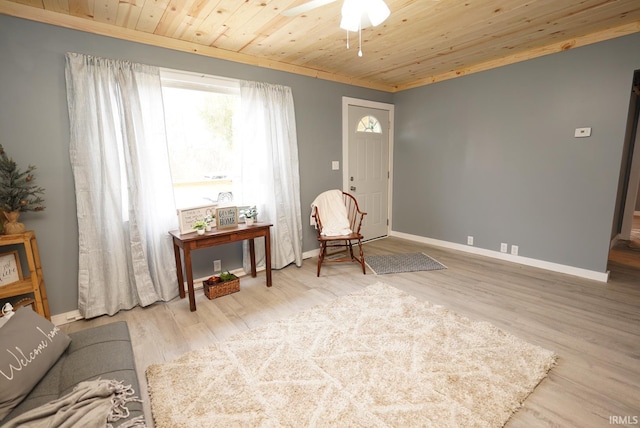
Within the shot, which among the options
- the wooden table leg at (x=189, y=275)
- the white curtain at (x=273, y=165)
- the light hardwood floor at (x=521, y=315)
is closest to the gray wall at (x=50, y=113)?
the light hardwood floor at (x=521, y=315)

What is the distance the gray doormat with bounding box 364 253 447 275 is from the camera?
11.6ft

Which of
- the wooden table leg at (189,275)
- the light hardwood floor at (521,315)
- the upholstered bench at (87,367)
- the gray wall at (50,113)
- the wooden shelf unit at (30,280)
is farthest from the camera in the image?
the wooden table leg at (189,275)

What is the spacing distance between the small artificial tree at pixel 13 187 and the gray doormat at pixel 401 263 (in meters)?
3.22

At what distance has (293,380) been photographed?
69.4 inches

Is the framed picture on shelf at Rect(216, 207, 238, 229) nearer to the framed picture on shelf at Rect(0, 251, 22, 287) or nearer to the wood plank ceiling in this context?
the framed picture on shelf at Rect(0, 251, 22, 287)

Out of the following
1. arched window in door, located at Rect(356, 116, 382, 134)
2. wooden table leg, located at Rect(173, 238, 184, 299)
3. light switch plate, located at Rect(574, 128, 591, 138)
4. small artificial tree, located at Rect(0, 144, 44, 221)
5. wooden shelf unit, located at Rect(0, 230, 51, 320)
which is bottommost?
wooden table leg, located at Rect(173, 238, 184, 299)

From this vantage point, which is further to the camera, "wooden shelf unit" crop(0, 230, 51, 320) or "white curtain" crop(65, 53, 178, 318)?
"white curtain" crop(65, 53, 178, 318)

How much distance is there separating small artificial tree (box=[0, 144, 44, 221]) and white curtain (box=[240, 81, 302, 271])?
1742mm

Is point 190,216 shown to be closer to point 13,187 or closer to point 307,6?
point 13,187

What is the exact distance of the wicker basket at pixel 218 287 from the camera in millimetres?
2879

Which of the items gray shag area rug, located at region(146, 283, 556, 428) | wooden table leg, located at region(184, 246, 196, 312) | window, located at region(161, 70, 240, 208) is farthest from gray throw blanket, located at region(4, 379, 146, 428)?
window, located at region(161, 70, 240, 208)

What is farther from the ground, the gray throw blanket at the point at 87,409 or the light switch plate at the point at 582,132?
the light switch plate at the point at 582,132

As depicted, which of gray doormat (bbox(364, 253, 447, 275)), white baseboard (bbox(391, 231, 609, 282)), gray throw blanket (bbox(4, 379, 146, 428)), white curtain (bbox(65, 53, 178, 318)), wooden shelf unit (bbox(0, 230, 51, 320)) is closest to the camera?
gray throw blanket (bbox(4, 379, 146, 428))

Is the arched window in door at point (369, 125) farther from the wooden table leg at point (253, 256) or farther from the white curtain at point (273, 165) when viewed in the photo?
the wooden table leg at point (253, 256)
